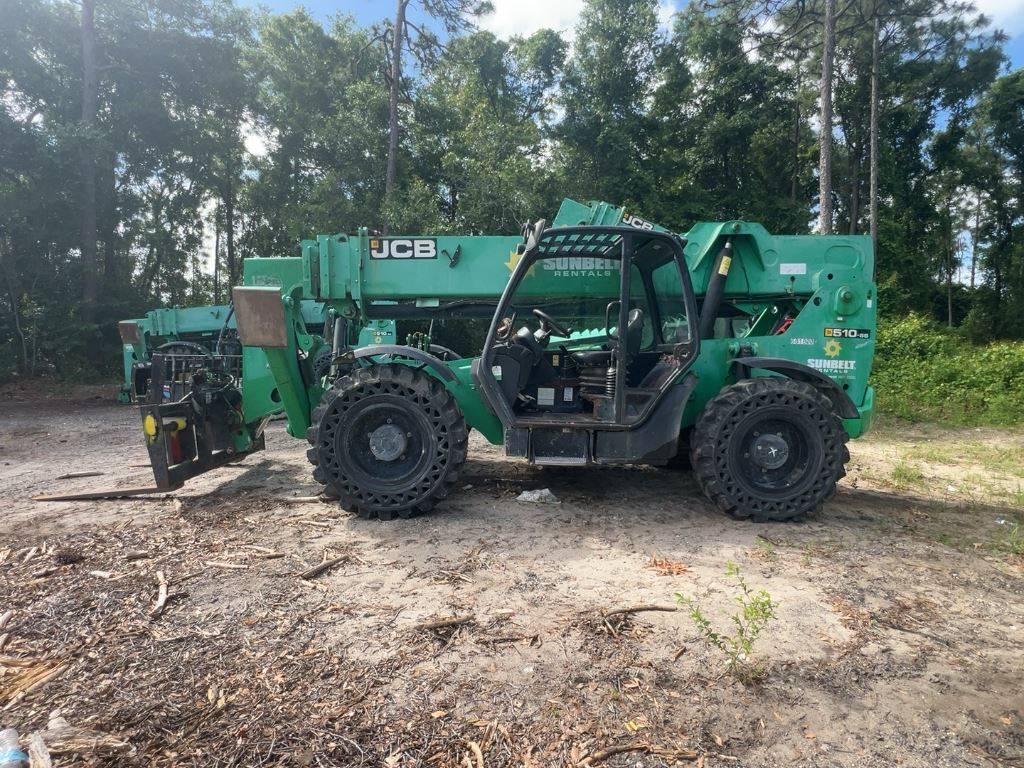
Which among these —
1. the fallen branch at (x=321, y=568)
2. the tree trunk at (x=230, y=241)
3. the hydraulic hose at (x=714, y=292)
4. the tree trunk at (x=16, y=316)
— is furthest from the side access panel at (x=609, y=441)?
the tree trunk at (x=230, y=241)

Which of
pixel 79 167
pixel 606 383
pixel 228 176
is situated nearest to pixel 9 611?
pixel 606 383

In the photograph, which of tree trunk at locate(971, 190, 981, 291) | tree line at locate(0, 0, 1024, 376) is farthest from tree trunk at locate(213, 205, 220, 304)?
tree trunk at locate(971, 190, 981, 291)

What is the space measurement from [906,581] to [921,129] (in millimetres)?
28156

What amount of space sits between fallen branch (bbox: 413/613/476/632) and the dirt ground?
1.7 inches

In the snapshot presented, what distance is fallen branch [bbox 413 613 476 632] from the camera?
3.01m

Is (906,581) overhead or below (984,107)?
below

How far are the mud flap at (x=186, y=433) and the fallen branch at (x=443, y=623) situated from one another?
10.9 ft

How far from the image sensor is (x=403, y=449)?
4945mm

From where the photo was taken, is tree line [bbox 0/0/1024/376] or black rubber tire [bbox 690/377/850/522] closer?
black rubber tire [bbox 690/377/850/522]

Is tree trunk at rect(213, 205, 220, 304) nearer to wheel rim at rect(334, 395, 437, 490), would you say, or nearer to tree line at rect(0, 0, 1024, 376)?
tree line at rect(0, 0, 1024, 376)

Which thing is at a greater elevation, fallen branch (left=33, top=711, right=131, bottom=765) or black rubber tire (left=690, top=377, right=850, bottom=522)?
black rubber tire (left=690, top=377, right=850, bottom=522)

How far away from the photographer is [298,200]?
876 inches

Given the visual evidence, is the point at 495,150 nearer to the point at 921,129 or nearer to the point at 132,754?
the point at 132,754

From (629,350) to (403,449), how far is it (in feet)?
6.97
